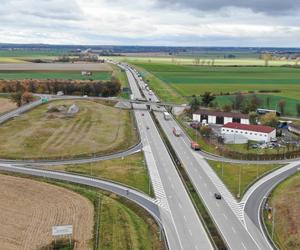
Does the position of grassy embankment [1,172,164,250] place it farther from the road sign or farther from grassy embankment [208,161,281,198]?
grassy embankment [208,161,281,198]

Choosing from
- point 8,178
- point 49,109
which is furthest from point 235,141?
point 49,109

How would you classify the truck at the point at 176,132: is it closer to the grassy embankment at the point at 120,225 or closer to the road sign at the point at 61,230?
the grassy embankment at the point at 120,225

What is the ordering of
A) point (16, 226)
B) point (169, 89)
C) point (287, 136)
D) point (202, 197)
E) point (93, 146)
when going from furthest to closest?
point (169, 89)
point (287, 136)
point (93, 146)
point (202, 197)
point (16, 226)

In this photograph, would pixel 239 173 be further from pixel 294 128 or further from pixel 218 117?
pixel 218 117

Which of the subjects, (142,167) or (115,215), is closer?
(115,215)

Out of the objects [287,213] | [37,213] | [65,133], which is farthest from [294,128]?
[37,213]

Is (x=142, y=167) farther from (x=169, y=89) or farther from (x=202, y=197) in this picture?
(x=169, y=89)

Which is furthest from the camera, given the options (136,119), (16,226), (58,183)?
(136,119)
